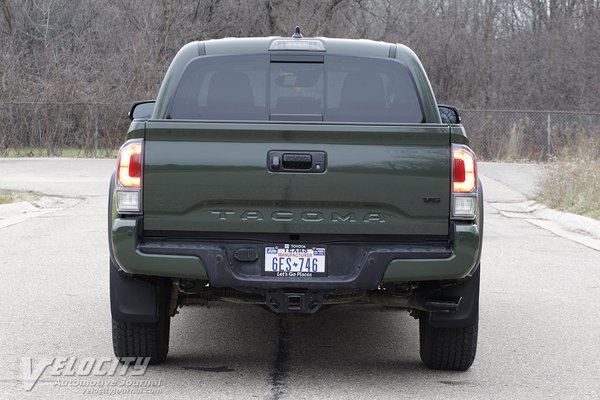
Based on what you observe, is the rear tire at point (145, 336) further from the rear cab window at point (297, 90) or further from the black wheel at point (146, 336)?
the rear cab window at point (297, 90)

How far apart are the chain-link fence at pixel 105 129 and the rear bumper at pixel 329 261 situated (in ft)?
91.1

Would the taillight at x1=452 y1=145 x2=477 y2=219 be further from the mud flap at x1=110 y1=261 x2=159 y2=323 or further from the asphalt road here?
the mud flap at x1=110 y1=261 x2=159 y2=323

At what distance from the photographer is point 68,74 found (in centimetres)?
3606

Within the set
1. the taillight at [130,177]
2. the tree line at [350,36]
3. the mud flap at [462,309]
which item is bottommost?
the mud flap at [462,309]

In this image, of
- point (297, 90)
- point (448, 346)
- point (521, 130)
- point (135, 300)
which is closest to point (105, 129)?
point (521, 130)

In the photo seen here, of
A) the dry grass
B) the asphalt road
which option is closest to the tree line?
the dry grass

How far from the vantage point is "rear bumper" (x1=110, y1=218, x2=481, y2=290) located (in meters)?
5.82

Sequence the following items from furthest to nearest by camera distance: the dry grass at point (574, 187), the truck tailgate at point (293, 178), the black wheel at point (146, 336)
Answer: the dry grass at point (574, 187) < the black wheel at point (146, 336) < the truck tailgate at point (293, 178)

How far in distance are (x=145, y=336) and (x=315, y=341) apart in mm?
1485

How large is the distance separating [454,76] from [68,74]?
1606 centimetres

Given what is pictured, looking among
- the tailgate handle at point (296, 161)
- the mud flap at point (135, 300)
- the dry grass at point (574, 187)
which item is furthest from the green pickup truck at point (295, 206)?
the dry grass at point (574, 187)

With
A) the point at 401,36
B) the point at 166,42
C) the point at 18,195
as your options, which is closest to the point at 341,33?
the point at 401,36

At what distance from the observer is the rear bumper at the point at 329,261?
19.1 ft

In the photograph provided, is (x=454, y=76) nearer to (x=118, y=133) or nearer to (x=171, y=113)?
(x=118, y=133)
